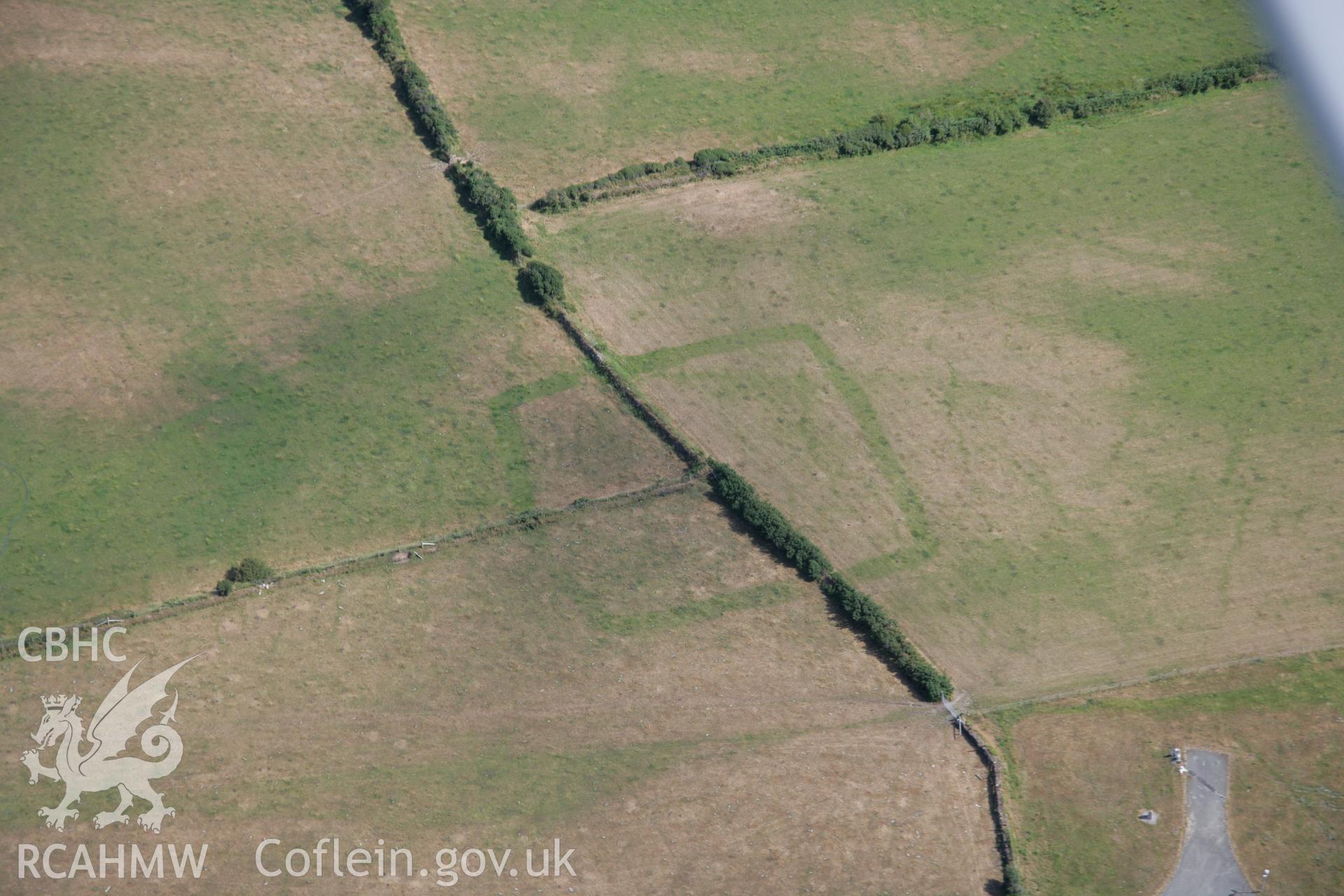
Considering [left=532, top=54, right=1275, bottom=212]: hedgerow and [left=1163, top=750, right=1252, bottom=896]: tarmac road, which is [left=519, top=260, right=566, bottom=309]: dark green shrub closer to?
[left=532, top=54, right=1275, bottom=212]: hedgerow

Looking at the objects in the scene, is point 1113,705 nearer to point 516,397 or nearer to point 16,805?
point 516,397

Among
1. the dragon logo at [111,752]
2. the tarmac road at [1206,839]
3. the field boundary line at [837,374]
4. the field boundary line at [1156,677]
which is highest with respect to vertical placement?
the field boundary line at [837,374]

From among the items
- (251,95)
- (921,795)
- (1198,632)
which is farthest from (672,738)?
(251,95)

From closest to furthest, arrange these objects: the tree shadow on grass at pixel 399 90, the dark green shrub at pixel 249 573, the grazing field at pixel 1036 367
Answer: the dark green shrub at pixel 249 573
the grazing field at pixel 1036 367
the tree shadow on grass at pixel 399 90

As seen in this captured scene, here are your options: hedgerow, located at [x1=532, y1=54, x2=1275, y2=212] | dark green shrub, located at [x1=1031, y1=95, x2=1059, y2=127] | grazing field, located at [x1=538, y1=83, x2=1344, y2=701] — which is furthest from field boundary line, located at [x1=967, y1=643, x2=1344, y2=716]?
dark green shrub, located at [x1=1031, y1=95, x2=1059, y2=127]

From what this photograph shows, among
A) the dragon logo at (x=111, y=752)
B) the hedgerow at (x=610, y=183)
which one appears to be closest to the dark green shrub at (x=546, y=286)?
the hedgerow at (x=610, y=183)

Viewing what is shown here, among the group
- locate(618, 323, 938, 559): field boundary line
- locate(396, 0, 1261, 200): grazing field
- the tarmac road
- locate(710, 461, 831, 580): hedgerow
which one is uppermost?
locate(396, 0, 1261, 200): grazing field

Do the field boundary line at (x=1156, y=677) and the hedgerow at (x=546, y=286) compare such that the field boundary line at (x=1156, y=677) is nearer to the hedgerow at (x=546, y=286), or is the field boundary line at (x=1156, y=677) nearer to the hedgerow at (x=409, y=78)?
the hedgerow at (x=546, y=286)
